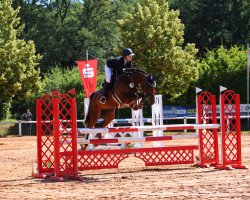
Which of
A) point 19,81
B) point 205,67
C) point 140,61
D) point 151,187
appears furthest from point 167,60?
point 151,187

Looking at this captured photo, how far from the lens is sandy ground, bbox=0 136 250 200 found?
8328 mm

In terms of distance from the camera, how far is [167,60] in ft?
118

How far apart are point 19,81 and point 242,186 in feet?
91.6

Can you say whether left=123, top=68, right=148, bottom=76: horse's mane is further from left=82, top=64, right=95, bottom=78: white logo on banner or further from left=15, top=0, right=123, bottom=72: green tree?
left=15, top=0, right=123, bottom=72: green tree

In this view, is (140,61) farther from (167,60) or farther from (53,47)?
(53,47)

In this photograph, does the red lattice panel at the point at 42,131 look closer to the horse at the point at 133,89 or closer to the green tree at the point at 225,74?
the horse at the point at 133,89

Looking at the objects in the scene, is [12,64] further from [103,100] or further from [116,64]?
[116,64]

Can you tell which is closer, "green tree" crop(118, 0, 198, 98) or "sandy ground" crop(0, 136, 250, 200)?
"sandy ground" crop(0, 136, 250, 200)

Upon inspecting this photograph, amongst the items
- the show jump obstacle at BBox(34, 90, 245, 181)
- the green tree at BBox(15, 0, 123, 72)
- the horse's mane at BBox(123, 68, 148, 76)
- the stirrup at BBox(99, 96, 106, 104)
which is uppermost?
the green tree at BBox(15, 0, 123, 72)

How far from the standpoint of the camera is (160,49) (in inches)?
1439

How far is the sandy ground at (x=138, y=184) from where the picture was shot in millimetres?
8328

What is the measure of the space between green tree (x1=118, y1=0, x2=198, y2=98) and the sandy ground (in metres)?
23.0

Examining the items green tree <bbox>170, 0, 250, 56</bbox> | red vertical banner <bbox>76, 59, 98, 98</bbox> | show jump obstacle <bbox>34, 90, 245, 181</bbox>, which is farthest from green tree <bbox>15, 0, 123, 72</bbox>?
show jump obstacle <bbox>34, 90, 245, 181</bbox>

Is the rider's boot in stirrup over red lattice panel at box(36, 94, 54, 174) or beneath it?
over
